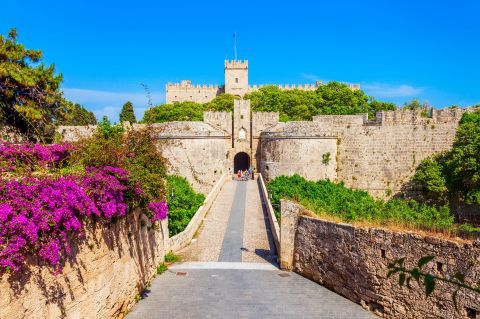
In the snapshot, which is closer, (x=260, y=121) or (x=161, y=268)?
(x=161, y=268)

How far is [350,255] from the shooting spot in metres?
9.42

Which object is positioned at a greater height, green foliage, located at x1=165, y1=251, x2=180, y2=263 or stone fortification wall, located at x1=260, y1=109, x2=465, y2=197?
stone fortification wall, located at x1=260, y1=109, x2=465, y2=197

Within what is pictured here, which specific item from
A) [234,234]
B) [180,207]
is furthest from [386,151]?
[180,207]

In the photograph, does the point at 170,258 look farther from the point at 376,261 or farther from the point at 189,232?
the point at 376,261

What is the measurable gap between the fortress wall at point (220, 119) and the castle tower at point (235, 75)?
27.7 meters

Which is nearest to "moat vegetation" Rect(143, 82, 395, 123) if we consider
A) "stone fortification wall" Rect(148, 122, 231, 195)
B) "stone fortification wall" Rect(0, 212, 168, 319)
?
"stone fortification wall" Rect(148, 122, 231, 195)

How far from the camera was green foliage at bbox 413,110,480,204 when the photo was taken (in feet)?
70.0

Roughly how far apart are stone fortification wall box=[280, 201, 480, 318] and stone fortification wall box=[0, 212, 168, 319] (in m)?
4.79

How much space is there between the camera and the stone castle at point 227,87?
57125 millimetres

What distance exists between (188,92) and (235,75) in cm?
994

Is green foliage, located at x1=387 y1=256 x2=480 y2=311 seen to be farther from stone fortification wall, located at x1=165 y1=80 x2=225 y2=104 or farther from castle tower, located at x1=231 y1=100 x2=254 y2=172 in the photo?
stone fortification wall, located at x1=165 y1=80 x2=225 y2=104

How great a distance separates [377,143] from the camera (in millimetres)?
26219

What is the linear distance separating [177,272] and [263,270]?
2.87m

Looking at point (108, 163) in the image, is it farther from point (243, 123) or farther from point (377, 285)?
point (243, 123)
